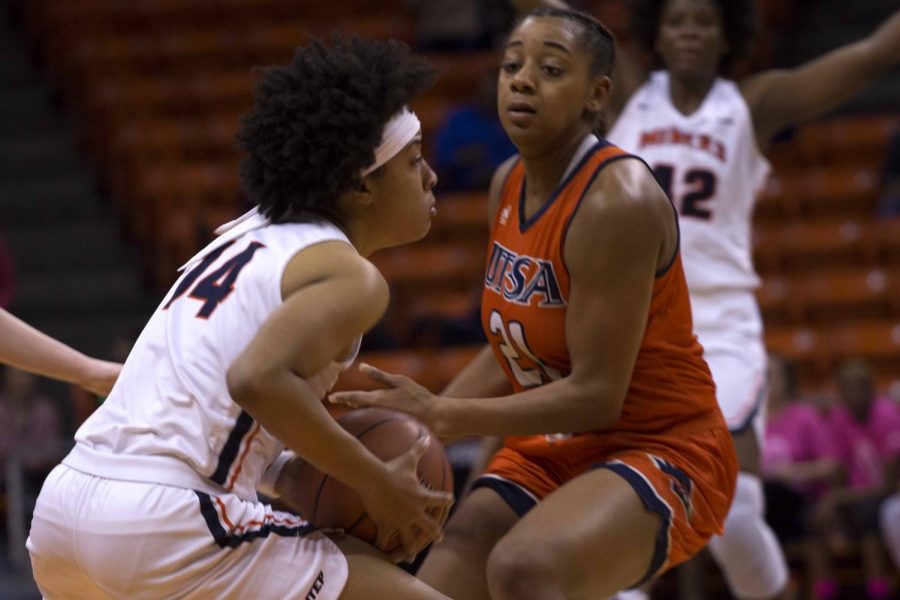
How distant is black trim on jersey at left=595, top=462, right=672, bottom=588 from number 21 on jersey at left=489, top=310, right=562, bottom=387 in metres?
0.27

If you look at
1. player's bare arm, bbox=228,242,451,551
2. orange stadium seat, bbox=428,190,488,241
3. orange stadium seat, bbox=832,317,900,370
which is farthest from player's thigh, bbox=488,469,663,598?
orange stadium seat, bbox=428,190,488,241

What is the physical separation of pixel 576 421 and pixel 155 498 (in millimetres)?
1007

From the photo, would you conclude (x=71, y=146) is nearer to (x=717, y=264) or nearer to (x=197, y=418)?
(x=717, y=264)

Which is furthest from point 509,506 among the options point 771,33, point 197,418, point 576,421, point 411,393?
point 771,33

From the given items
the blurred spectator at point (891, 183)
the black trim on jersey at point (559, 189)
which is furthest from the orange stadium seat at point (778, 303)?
the black trim on jersey at point (559, 189)

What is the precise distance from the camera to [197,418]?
109 inches

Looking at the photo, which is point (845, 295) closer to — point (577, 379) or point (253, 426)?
point (577, 379)

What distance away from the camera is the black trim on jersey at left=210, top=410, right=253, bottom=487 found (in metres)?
2.79

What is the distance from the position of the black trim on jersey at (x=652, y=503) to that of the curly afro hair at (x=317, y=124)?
92 centimetres

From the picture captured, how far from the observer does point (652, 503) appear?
3.28 metres

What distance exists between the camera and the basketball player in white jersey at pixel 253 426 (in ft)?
8.82

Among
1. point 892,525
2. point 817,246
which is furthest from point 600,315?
point 817,246

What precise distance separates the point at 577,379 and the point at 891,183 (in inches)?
224

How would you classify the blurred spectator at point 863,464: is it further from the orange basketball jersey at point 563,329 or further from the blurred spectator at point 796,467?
the orange basketball jersey at point 563,329
